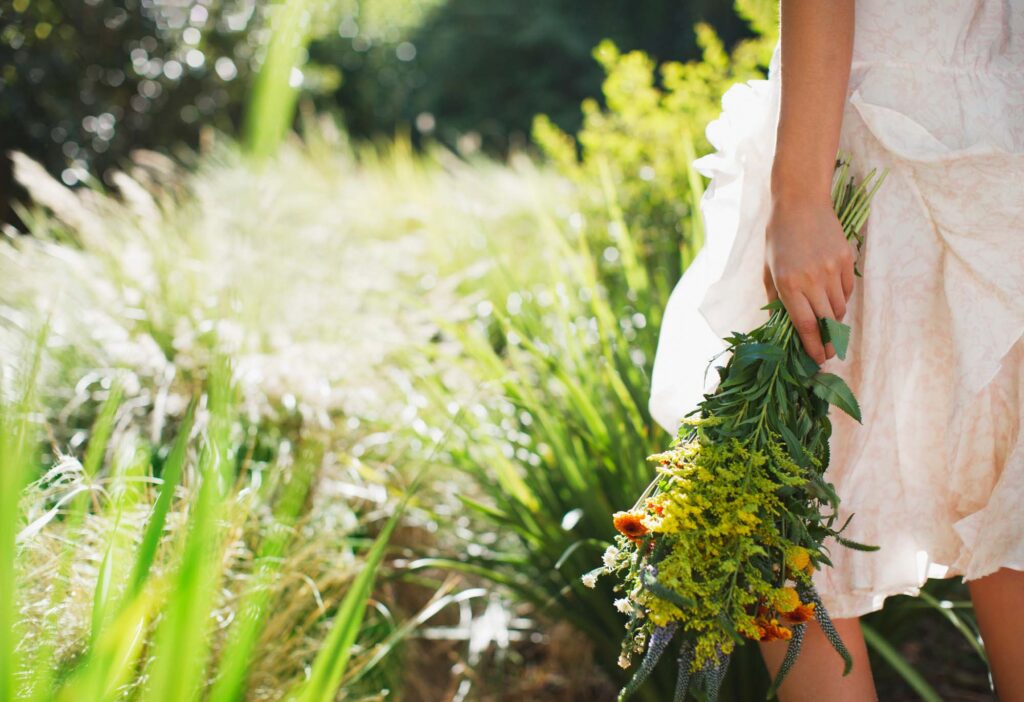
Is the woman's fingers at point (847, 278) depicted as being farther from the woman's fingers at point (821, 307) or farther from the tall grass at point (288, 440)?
the tall grass at point (288, 440)

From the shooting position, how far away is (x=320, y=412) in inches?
86.4

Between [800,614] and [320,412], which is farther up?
[320,412]

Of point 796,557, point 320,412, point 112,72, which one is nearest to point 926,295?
point 796,557

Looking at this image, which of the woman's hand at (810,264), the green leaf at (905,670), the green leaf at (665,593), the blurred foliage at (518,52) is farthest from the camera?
the blurred foliage at (518,52)

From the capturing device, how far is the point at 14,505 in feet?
2.58

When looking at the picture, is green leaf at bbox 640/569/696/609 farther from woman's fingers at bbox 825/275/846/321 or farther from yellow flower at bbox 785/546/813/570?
woman's fingers at bbox 825/275/846/321

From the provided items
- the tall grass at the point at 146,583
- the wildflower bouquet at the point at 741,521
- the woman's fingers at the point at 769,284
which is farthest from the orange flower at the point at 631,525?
the woman's fingers at the point at 769,284

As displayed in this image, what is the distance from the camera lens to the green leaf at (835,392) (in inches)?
37.5

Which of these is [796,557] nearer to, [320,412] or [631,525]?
[631,525]

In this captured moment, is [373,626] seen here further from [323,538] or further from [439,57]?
[439,57]

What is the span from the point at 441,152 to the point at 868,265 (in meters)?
6.48

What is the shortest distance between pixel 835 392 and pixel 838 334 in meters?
0.07

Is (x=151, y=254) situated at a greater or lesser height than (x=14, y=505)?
greater

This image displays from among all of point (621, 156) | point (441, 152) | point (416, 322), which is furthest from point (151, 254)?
point (441, 152)
